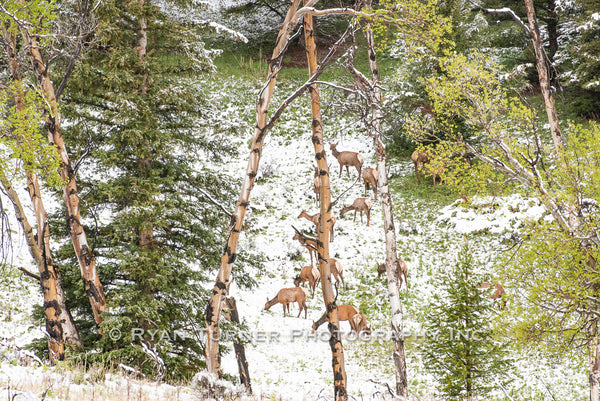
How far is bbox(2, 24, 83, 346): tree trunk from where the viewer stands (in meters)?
7.66

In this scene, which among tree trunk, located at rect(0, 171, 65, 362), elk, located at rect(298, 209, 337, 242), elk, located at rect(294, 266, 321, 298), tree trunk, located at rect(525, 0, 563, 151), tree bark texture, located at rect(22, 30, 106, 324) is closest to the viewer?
tree trunk, located at rect(0, 171, 65, 362)

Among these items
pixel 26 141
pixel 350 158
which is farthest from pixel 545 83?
pixel 350 158

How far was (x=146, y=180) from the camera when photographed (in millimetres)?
8438

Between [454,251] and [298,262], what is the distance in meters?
5.71

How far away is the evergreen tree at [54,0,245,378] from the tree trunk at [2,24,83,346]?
35 cm

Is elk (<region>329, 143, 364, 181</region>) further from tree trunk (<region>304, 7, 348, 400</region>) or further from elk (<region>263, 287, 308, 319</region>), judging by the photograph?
tree trunk (<region>304, 7, 348, 400</region>)

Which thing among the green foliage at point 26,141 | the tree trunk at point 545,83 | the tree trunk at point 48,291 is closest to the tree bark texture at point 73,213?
the tree trunk at point 48,291

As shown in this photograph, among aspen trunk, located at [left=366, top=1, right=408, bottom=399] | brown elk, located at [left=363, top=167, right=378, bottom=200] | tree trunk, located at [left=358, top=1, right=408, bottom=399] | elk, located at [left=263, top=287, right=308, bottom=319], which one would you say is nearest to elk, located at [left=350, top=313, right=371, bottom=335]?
elk, located at [left=263, top=287, right=308, bottom=319]

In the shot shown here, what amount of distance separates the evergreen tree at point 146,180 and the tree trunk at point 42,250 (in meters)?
0.35

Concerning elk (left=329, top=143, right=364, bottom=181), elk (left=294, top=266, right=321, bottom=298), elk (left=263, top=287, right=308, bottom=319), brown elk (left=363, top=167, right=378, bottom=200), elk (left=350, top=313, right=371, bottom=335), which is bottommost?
elk (left=350, top=313, right=371, bottom=335)

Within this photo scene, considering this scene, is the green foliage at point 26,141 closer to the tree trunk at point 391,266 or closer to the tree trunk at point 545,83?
the tree trunk at point 391,266

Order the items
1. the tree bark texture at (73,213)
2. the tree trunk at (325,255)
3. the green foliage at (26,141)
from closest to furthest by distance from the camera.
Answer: the green foliage at (26,141) < the tree trunk at (325,255) < the tree bark texture at (73,213)

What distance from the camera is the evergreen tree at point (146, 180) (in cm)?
805

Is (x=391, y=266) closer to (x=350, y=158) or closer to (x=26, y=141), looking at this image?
(x=26, y=141)
